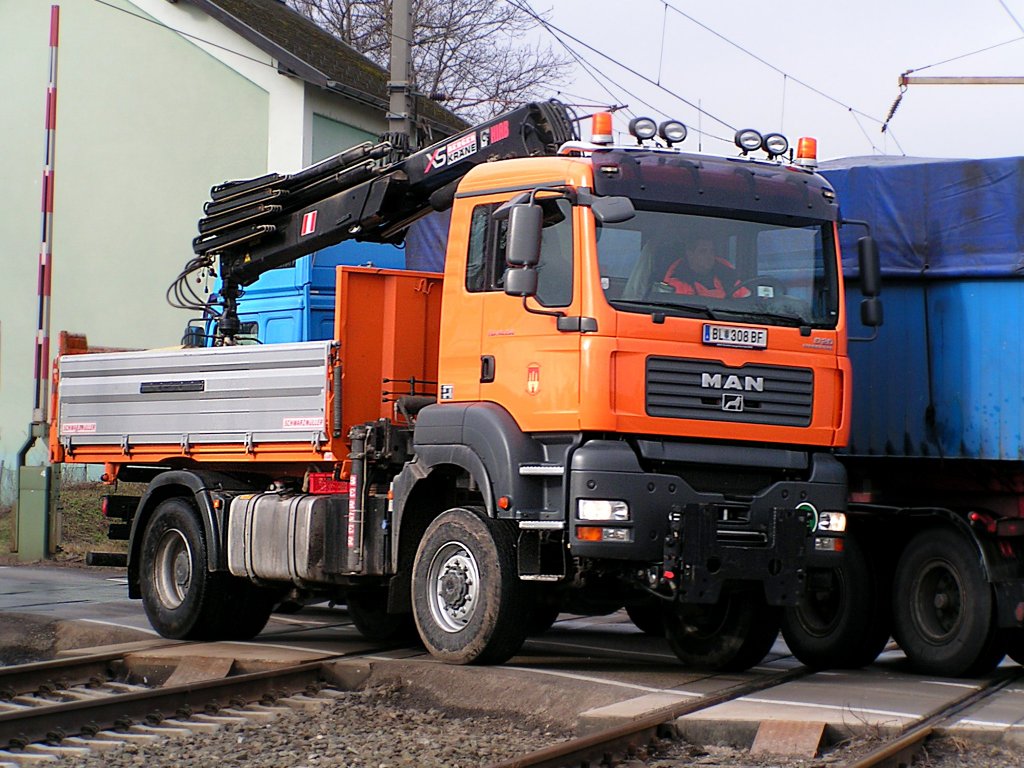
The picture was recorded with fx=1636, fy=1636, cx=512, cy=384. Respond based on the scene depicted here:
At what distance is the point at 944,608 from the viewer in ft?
35.8

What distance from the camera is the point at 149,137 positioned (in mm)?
25906

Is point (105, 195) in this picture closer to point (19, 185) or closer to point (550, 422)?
point (19, 185)

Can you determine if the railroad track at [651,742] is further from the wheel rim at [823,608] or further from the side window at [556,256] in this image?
the side window at [556,256]

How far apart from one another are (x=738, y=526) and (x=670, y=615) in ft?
4.72

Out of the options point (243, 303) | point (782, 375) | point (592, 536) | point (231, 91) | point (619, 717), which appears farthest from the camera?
point (231, 91)

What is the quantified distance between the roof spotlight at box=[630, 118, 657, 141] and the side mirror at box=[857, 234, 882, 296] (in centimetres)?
160

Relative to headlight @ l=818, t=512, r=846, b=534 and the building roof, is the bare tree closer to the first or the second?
the building roof

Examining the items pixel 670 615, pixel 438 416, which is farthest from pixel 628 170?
pixel 670 615

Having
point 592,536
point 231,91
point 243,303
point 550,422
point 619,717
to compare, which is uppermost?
point 231,91

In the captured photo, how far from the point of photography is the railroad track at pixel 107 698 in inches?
337

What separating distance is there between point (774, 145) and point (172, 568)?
230 inches

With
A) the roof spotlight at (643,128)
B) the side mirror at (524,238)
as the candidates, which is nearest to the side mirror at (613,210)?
the side mirror at (524,238)

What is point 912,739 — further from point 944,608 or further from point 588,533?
point 944,608

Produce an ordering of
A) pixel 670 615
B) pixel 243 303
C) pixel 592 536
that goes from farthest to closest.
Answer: pixel 243 303, pixel 670 615, pixel 592 536
